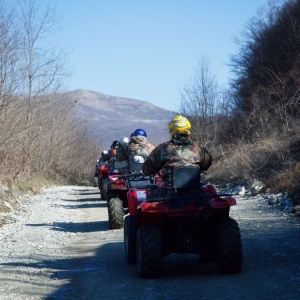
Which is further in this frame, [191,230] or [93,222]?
[93,222]

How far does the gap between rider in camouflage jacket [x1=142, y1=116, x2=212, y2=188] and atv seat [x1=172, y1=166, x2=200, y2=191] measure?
298mm

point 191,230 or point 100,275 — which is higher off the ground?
point 191,230

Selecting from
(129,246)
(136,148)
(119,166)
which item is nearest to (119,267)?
(129,246)

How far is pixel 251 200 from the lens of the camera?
18.3 meters

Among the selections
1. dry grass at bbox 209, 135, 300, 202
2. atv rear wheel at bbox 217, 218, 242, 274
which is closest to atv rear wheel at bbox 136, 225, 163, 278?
atv rear wheel at bbox 217, 218, 242, 274

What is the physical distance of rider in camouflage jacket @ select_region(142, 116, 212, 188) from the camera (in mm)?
8445

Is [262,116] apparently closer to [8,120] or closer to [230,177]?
[230,177]

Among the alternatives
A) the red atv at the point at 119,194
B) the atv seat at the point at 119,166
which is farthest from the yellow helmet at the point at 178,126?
the atv seat at the point at 119,166

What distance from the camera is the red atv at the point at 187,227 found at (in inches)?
314

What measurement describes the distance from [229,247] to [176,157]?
4.22 ft

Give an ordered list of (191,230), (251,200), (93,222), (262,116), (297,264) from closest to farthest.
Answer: (191,230) < (297,264) < (93,222) < (251,200) < (262,116)

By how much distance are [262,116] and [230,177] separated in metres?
6.03

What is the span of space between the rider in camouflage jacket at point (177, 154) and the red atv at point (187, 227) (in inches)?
13.0

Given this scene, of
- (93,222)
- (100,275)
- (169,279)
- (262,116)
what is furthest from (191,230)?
(262,116)
